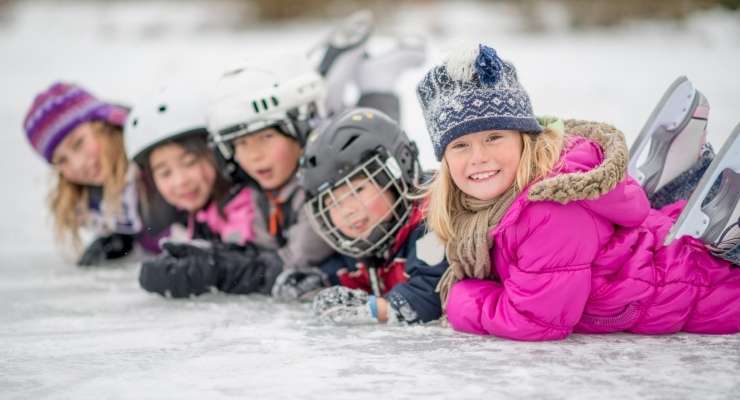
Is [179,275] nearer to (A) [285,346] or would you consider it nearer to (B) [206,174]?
(B) [206,174]

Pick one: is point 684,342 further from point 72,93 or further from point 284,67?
point 72,93

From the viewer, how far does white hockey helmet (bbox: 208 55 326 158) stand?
372 cm

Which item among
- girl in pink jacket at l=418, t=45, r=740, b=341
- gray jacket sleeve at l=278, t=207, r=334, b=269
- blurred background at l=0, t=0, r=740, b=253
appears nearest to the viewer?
girl in pink jacket at l=418, t=45, r=740, b=341

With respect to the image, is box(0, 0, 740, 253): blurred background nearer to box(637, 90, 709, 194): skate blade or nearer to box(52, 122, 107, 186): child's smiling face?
box(52, 122, 107, 186): child's smiling face

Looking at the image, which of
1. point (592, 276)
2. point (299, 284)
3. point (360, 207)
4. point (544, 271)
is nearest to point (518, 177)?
point (544, 271)

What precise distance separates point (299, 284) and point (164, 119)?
1.12m

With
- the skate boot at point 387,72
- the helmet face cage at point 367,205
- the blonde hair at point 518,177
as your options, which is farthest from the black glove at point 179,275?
the skate boot at point 387,72

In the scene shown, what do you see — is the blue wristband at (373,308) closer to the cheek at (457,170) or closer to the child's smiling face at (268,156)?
the cheek at (457,170)

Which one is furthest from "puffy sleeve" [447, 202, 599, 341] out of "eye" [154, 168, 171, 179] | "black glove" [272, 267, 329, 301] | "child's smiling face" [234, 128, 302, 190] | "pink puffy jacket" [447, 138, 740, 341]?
"eye" [154, 168, 171, 179]

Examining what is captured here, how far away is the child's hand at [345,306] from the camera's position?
3.02m

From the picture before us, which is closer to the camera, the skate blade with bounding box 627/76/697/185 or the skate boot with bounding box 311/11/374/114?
the skate blade with bounding box 627/76/697/185

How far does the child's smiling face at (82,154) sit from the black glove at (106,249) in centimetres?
35

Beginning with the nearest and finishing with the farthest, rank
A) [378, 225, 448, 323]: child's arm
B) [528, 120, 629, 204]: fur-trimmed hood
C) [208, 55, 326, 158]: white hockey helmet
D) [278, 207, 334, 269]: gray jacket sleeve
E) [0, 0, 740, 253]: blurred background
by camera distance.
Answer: [528, 120, 629, 204]: fur-trimmed hood → [378, 225, 448, 323]: child's arm → [278, 207, 334, 269]: gray jacket sleeve → [208, 55, 326, 158]: white hockey helmet → [0, 0, 740, 253]: blurred background

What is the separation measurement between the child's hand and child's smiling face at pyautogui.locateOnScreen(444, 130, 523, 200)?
0.64m
